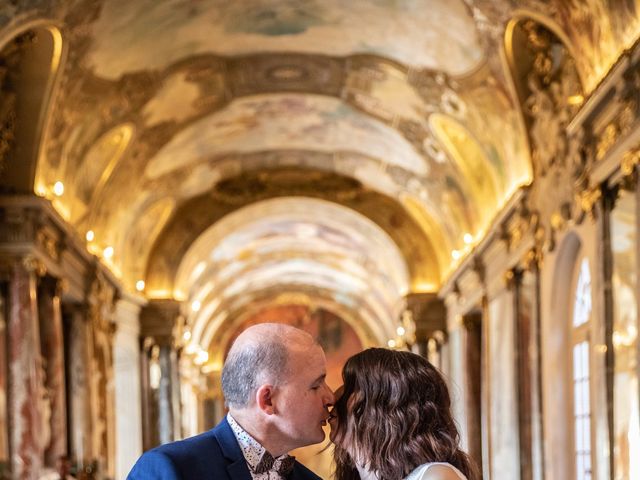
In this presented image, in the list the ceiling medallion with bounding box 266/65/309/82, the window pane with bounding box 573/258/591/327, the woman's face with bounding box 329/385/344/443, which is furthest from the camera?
the ceiling medallion with bounding box 266/65/309/82

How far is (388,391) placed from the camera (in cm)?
519

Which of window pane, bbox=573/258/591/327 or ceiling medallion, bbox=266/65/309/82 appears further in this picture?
ceiling medallion, bbox=266/65/309/82

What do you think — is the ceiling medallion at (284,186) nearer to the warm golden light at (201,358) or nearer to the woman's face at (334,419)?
the warm golden light at (201,358)

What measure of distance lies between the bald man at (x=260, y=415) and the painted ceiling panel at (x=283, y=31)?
45.4 feet

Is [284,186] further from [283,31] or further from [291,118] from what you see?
[283,31]

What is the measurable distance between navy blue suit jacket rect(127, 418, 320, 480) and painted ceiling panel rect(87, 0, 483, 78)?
13830mm

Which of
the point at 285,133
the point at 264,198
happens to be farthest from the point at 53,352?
the point at 264,198

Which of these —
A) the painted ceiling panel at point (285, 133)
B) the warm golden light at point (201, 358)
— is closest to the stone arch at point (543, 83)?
the painted ceiling panel at point (285, 133)

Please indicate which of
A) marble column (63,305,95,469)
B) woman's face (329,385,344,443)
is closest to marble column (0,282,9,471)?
marble column (63,305,95,469)

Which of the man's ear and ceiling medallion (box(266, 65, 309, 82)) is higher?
ceiling medallion (box(266, 65, 309, 82))

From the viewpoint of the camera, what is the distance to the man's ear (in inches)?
192

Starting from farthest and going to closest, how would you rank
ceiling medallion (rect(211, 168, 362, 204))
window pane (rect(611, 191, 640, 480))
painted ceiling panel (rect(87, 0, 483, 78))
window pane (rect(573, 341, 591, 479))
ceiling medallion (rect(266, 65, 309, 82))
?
1. ceiling medallion (rect(211, 168, 362, 204))
2. ceiling medallion (rect(266, 65, 309, 82))
3. painted ceiling panel (rect(87, 0, 483, 78))
4. window pane (rect(573, 341, 591, 479))
5. window pane (rect(611, 191, 640, 480))

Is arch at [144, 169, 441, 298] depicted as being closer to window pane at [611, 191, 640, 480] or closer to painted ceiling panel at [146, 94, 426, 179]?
painted ceiling panel at [146, 94, 426, 179]

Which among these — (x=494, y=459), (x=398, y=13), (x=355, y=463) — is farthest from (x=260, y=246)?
(x=355, y=463)
